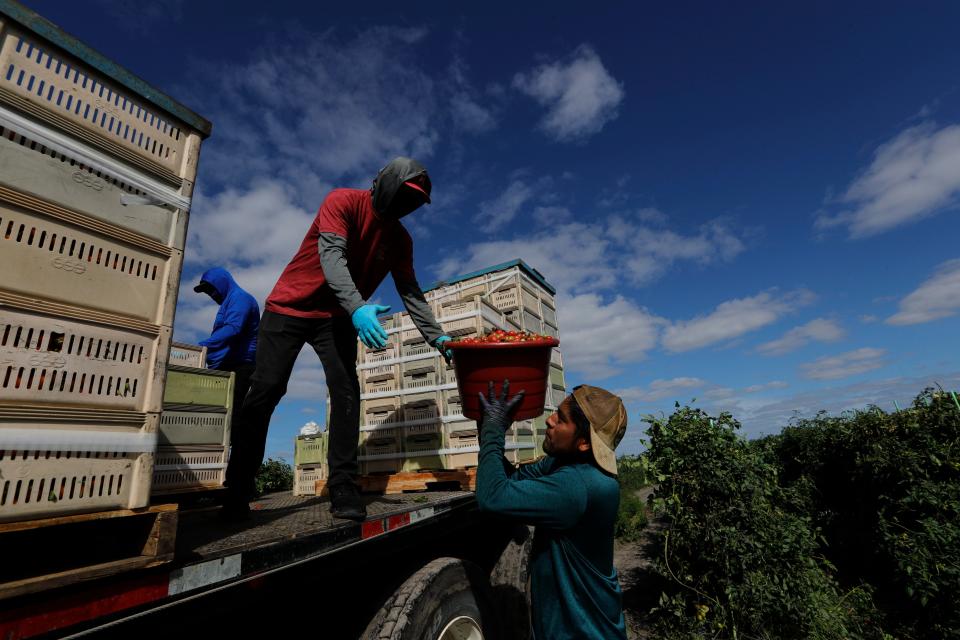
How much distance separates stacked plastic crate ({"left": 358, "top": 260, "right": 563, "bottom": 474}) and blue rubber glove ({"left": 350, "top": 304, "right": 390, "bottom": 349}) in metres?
2.74

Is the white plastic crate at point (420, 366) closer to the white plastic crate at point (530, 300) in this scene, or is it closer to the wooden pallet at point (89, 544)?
the white plastic crate at point (530, 300)

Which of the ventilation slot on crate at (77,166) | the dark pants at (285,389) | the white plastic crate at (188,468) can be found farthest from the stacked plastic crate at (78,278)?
the white plastic crate at (188,468)

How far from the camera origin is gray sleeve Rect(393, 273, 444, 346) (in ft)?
12.9

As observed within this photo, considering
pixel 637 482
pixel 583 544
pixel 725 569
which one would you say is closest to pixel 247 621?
pixel 583 544

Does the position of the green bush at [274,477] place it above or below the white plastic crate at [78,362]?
below

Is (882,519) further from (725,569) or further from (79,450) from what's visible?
(79,450)

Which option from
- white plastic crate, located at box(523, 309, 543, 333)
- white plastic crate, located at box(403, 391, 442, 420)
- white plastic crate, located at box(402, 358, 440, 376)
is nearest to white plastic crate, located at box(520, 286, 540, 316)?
white plastic crate, located at box(523, 309, 543, 333)

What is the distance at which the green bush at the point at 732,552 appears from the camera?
4.25m

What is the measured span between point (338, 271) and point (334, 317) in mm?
493

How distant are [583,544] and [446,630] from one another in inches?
35.3

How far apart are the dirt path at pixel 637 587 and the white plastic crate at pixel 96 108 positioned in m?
6.09

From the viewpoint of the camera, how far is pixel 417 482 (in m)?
4.71

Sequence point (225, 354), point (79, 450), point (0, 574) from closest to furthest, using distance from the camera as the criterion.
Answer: point (0, 574), point (79, 450), point (225, 354)

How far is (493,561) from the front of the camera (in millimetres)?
4086
